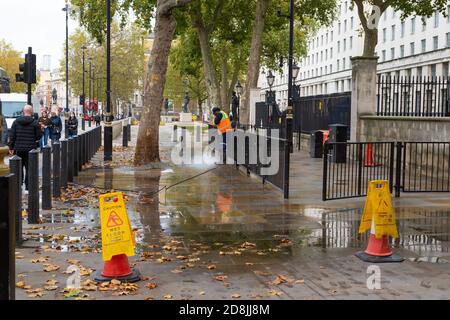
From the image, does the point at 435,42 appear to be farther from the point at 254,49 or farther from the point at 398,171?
the point at 398,171

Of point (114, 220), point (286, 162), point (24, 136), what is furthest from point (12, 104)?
point (114, 220)

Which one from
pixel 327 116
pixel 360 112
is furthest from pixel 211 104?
pixel 360 112

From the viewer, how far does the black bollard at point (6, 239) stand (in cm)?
441

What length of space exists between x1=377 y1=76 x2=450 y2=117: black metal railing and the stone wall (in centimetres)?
59

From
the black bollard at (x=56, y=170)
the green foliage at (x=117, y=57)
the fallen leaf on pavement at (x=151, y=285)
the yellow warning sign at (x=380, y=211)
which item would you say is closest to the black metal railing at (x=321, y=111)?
the black bollard at (x=56, y=170)

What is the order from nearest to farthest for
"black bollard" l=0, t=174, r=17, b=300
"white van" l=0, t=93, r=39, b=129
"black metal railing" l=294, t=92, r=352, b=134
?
"black bollard" l=0, t=174, r=17, b=300, "black metal railing" l=294, t=92, r=352, b=134, "white van" l=0, t=93, r=39, b=129

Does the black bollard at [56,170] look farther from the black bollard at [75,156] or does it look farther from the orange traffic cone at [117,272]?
the orange traffic cone at [117,272]

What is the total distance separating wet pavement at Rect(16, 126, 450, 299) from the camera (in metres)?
6.19

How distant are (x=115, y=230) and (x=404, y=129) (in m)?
13.6

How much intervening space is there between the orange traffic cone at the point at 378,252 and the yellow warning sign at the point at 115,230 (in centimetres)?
285

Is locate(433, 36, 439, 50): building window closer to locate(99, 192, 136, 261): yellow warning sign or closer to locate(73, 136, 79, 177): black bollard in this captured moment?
locate(73, 136, 79, 177): black bollard

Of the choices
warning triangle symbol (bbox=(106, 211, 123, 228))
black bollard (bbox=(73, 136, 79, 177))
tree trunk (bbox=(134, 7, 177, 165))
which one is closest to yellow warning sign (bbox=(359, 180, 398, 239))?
warning triangle symbol (bbox=(106, 211, 123, 228))

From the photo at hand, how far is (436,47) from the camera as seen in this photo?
214ft
